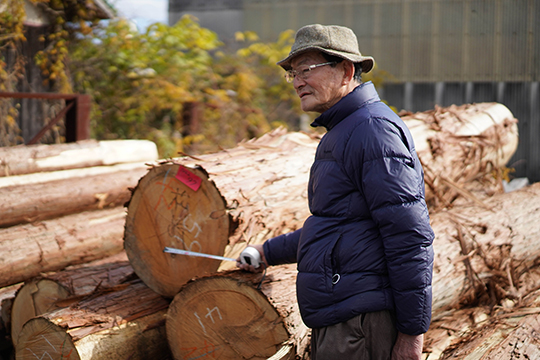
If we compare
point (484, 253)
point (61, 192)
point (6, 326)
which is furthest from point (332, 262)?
point (61, 192)

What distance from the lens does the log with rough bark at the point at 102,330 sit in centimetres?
279

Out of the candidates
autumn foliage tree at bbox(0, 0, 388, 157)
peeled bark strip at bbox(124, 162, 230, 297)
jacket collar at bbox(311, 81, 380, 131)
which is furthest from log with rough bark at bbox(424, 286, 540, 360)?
autumn foliage tree at bbox(0, 0, 388, 157)

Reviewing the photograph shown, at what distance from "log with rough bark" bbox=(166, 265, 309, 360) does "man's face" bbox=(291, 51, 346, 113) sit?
1029 mm

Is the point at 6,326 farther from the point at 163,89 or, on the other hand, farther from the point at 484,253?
the point at 163,89

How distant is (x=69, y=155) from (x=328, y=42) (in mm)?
3783

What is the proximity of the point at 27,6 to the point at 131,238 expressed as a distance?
5945 millimetres

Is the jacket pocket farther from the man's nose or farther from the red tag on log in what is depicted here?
the red tag on log

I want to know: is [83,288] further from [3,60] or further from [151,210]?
[3,60]

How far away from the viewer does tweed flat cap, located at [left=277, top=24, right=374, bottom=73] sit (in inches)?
82.6

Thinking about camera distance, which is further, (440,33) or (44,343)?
(440,33)

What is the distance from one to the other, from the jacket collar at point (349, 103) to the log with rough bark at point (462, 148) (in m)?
2.48

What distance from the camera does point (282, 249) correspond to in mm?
2584

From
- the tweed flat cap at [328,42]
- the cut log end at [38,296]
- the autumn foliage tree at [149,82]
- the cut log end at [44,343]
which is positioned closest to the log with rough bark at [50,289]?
the cut log end at [38,296]

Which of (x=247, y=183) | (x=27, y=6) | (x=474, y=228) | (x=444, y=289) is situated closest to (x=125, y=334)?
(x=247, y=183)
